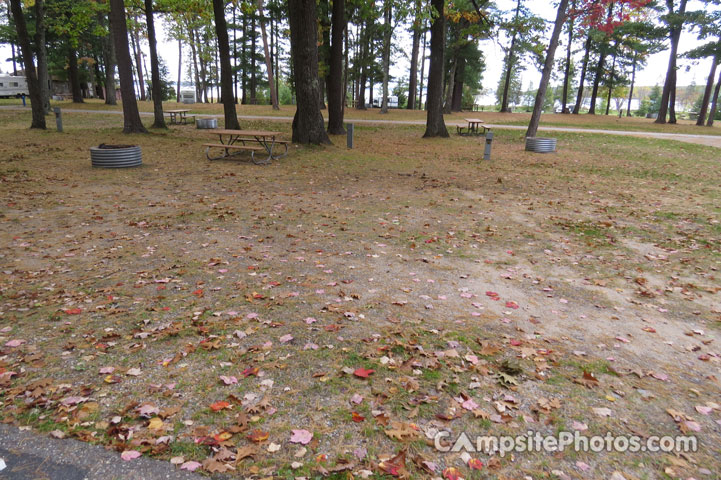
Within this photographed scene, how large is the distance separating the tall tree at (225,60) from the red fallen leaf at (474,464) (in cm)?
1503

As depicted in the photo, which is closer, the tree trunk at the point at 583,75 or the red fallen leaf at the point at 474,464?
the red fallen leaf at the point at 474,464

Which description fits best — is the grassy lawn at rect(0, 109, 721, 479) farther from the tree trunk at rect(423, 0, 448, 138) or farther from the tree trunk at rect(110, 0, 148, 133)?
the tree trunk at rect(423, 0, 448, 138)

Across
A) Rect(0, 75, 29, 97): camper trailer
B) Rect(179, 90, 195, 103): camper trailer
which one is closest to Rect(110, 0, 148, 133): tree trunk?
Rect(179, 90, 195, 103): camper trailer

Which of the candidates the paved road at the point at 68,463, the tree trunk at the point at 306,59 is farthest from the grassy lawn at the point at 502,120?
the paved road at the point at 68,463

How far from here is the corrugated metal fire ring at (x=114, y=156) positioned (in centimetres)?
980

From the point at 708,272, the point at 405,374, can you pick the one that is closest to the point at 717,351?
the point at 708,272

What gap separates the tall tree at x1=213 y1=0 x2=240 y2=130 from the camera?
14602 mm

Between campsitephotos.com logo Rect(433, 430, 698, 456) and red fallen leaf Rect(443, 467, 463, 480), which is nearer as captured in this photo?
red fallen leaf Rect(443, 467, 463, 480)

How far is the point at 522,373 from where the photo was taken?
9.76ft

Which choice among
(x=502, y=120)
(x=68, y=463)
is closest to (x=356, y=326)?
(x=68, y=463)

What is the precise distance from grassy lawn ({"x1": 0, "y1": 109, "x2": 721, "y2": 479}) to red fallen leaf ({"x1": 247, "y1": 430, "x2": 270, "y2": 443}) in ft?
0.05

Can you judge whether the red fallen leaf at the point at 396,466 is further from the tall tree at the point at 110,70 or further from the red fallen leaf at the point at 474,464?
the tall tree at the point at 110,70

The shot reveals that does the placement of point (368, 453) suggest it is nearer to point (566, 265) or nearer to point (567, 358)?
point (567, 358)

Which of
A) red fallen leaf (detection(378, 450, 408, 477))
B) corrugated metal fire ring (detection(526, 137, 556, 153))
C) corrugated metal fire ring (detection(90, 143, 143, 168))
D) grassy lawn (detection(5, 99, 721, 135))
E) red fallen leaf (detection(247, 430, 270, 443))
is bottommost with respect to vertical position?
red fallen leaf (detection(378, 450, 408, 477))
